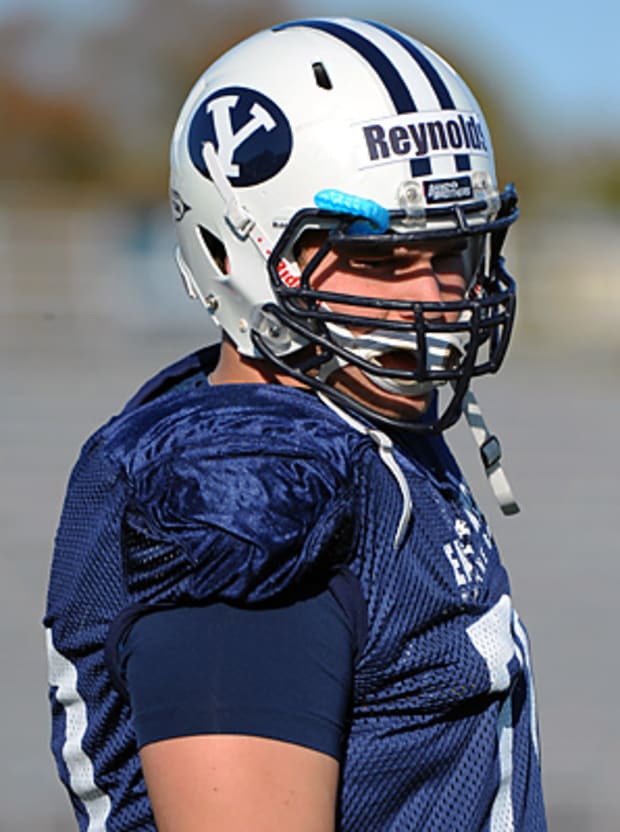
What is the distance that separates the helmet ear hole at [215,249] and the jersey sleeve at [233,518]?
418 mm

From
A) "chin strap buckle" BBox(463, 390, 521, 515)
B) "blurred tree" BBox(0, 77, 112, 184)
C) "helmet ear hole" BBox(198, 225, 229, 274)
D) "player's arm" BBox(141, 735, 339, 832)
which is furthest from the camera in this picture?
"blurred tree" BBox(0, 77, 112, 184)

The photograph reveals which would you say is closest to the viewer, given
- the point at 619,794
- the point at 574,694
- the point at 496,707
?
the point at 496,707

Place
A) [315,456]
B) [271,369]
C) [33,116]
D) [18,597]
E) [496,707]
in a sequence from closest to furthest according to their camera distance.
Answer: [315,456], [496,707], [271,369], [18,597], [33,116]

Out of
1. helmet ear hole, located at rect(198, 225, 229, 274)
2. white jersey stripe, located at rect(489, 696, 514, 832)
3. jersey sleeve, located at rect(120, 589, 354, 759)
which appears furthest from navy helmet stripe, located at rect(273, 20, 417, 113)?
white jersey stripe, located at rect(489, 696, 514, 832)

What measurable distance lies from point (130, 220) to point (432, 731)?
2534 centimetres

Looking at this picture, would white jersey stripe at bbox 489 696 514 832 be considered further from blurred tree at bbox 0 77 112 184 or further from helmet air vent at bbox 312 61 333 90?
blurred tree at bbox 0 77 112 184

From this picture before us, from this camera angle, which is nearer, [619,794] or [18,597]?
[619,794]

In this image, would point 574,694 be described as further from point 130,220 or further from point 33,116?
point 33,116

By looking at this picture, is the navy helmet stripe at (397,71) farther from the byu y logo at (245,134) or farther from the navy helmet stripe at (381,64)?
the byu y logo at (245,134)

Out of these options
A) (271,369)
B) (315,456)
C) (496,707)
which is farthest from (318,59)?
(496,707)

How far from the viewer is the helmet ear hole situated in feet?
6.57

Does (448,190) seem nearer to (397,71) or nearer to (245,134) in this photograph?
(397,71)

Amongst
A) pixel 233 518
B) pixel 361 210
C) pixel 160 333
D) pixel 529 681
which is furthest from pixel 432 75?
pixel 160 333

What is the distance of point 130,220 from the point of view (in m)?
26.4
